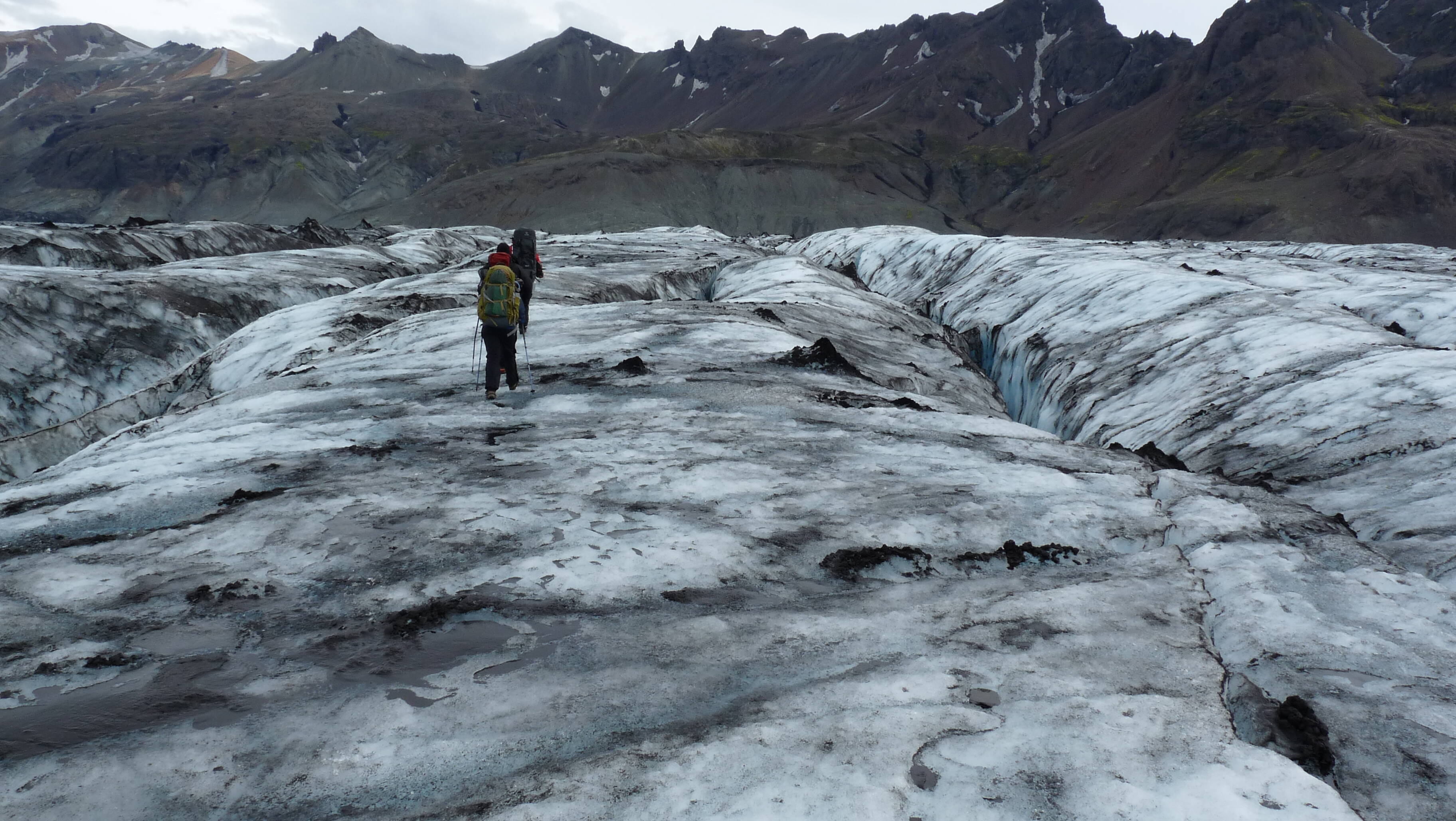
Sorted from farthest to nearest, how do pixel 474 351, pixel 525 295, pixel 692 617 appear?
pixel 474 351
pixel 525 295
pixel 692 617

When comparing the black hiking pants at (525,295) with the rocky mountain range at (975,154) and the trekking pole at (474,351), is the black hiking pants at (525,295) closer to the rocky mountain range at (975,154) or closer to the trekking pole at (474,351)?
the trekking pole at (474,351)

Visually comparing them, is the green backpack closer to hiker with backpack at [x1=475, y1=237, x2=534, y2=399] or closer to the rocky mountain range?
hiker with backpack at [x1=475, y1=237, x2=534, y2=399]

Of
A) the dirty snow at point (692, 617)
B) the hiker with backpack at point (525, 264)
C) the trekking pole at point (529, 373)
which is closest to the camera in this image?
the dirty snow at point (692, 617)

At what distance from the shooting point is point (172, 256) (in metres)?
30.6

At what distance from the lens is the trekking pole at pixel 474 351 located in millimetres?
10797

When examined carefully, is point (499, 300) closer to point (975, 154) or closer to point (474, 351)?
point (474, 351)

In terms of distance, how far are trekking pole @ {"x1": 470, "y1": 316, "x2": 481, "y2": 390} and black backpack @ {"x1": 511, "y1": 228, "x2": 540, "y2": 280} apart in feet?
3.67

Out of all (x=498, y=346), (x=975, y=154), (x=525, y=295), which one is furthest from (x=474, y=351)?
(x=975, y=154)

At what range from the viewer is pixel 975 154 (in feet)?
515

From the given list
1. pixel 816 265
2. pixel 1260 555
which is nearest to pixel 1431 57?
pixel 816 265

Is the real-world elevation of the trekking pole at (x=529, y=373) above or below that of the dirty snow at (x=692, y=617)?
above

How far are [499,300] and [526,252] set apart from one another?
10.1 feet

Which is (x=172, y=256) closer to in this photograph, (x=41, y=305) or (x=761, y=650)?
(x=41, y=305)

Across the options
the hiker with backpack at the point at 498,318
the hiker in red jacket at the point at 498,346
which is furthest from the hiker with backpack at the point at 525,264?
the hiker with backpack at the point at 498,318
